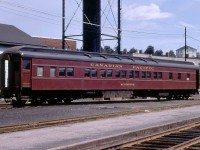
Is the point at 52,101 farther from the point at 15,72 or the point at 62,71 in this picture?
the point at 15,72

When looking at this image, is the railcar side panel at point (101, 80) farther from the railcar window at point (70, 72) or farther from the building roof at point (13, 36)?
the building roof at point (13, 36)

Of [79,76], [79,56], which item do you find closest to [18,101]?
[79,76]

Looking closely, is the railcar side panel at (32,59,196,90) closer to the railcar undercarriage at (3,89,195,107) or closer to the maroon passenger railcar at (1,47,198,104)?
the maroon passenger railcar at (1,47,198,104)

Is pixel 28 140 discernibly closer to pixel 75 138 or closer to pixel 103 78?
→ pixel 75 138

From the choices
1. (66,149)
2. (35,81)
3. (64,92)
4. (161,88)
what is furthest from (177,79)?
(66,149)

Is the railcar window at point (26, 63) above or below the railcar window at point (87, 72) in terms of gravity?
above

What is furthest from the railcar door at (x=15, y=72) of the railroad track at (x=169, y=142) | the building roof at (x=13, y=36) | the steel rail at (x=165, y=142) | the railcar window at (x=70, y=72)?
the building roof at (x=13, y=36)

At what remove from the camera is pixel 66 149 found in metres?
8.47

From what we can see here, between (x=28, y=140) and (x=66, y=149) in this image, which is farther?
(x=28, y=140)

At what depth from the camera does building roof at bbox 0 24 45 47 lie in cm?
3982

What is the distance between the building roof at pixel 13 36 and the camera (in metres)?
39.8

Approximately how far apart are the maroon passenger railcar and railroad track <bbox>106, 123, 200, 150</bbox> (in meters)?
12.5

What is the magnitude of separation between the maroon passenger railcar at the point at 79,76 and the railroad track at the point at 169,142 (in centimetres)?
A: 1247

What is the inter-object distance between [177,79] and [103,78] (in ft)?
32.6
